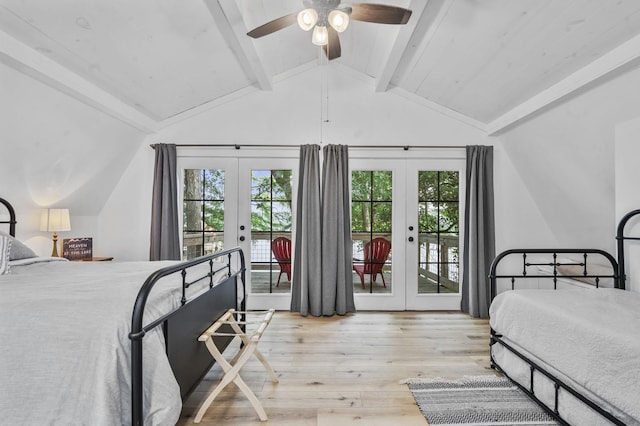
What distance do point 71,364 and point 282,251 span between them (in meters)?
2.75

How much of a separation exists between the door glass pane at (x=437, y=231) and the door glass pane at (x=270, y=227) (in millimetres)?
1625

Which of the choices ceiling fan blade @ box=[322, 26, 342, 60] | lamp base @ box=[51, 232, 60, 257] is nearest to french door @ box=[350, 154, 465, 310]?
ceiling fan blade @ box=[322, 26, 342, 60]

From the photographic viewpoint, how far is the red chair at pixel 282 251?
12.8 feet

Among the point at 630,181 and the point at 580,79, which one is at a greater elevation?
the point at 580,79

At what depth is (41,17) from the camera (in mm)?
2014

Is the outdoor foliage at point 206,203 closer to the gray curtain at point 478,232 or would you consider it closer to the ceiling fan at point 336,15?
the ceiling fan at point 336,15

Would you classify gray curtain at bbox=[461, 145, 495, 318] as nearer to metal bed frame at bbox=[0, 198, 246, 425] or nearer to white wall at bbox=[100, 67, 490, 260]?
white wall at bbox=[100, 67, 490, 260]

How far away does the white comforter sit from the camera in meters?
1.18

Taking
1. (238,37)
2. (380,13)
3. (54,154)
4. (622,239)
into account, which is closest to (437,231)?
(622,239)

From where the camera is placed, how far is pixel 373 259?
392 centimetres

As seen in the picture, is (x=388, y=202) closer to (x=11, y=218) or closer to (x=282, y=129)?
(x=282, y=129)

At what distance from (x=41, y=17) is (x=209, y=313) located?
84.5 inches

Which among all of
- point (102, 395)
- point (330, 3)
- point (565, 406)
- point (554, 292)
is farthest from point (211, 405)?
point (330, 3)

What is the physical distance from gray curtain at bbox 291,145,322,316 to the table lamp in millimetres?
2280
